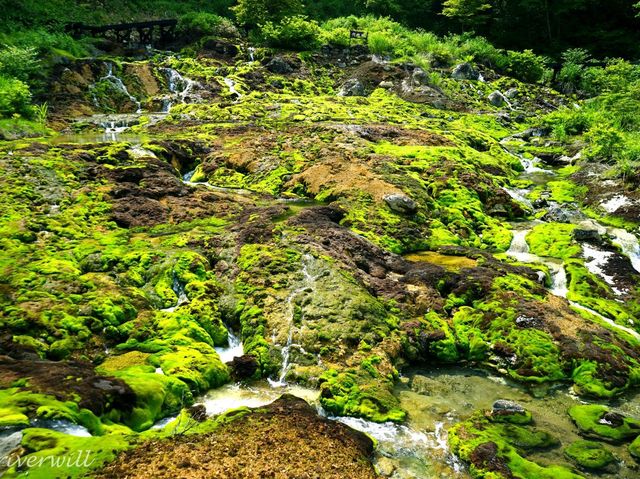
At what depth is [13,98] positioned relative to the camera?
20531 mm

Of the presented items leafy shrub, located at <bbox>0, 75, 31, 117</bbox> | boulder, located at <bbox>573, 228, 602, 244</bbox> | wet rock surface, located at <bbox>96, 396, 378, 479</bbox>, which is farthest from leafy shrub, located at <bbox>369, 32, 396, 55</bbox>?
wet rock surface, located at <bbox>96, 396, 378, 479</bbox>

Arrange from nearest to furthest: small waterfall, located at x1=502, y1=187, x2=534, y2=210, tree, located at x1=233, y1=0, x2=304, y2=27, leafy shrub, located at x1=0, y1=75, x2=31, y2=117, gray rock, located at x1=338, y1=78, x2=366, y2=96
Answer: small waterfall, located at x1=502, y1=187, x2=534, y2=210, leafy shrub, located at x1=0, y1=75, x2=31, y2=117, gray rock, located at x1=338, y1=78, x2=366, y2=96, tree, located at x1=233, y1=0, x2=304, y2=27

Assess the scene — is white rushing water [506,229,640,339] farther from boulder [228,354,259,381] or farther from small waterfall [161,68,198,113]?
small waterfall [161,68,198,113]

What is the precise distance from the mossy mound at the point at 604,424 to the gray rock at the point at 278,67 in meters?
28.7

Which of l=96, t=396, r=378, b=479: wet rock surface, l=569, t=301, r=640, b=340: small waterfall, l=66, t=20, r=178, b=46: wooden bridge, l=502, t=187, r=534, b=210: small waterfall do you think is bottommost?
l=502, t=187, r=534, b=210: small waterfall

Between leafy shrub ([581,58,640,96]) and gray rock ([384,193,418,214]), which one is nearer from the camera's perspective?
gray rock ([384,193,418,214])

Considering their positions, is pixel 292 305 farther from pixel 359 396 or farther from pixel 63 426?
pixel 63 426

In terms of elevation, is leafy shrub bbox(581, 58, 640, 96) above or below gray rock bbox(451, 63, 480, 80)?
above

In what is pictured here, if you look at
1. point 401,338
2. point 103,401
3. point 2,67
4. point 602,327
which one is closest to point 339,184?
point 401,338

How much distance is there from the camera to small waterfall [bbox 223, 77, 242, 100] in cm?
2841

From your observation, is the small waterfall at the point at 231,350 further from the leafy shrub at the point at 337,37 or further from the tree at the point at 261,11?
the tree at the point at 261,11

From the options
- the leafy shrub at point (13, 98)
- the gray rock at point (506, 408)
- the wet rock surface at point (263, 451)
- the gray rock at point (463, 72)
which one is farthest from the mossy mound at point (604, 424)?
the gray rock at point (463, 72)

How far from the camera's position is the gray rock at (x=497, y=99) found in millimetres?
32438

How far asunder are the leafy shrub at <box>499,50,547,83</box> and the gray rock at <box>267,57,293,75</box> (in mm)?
17945
